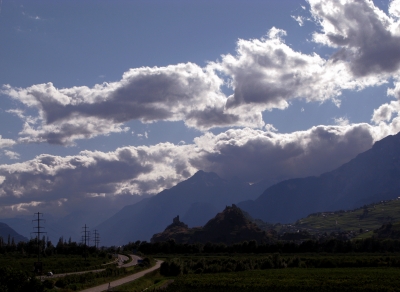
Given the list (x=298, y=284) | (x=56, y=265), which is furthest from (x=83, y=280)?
(x=56, y=265)

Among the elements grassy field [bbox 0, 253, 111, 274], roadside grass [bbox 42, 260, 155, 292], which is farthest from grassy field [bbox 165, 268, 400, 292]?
grassy field [bbox 0, 253, 111, 274]

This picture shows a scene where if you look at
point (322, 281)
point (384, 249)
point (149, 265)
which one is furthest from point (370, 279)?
point (384, 249)

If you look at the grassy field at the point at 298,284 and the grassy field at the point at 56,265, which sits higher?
the grassy field at the point at 56,265

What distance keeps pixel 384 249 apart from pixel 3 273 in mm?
160357

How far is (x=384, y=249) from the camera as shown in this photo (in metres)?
180

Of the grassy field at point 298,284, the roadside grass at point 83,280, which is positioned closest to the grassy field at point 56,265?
the roadside grass at point 83,280

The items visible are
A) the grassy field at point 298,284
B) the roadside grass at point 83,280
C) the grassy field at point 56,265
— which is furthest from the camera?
the grassy field at point 56,265

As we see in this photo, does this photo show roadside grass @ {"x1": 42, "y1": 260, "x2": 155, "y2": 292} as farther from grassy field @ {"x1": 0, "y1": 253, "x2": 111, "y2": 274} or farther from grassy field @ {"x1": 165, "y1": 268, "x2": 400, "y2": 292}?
grassy field @ {"x1": 0, "y1": 253, "x2": 111, "y2": 274}

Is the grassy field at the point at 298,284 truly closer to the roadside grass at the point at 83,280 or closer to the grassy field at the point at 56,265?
the roadside grass at the point at 83,280

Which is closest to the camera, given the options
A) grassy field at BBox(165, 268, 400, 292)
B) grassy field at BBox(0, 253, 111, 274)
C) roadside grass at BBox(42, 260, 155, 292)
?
roadside grass at BBox(42, 260, 155, 292)

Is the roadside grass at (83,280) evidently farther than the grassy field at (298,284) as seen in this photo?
No

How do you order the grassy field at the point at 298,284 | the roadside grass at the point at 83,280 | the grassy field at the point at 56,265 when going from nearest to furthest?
the roadside grass at the point at 83,280 < the grassy field at the point at 298,284 < the grassy field at the point at 56,265

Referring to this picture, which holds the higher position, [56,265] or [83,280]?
[83,280]

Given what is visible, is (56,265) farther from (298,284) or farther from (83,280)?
(298,284)
